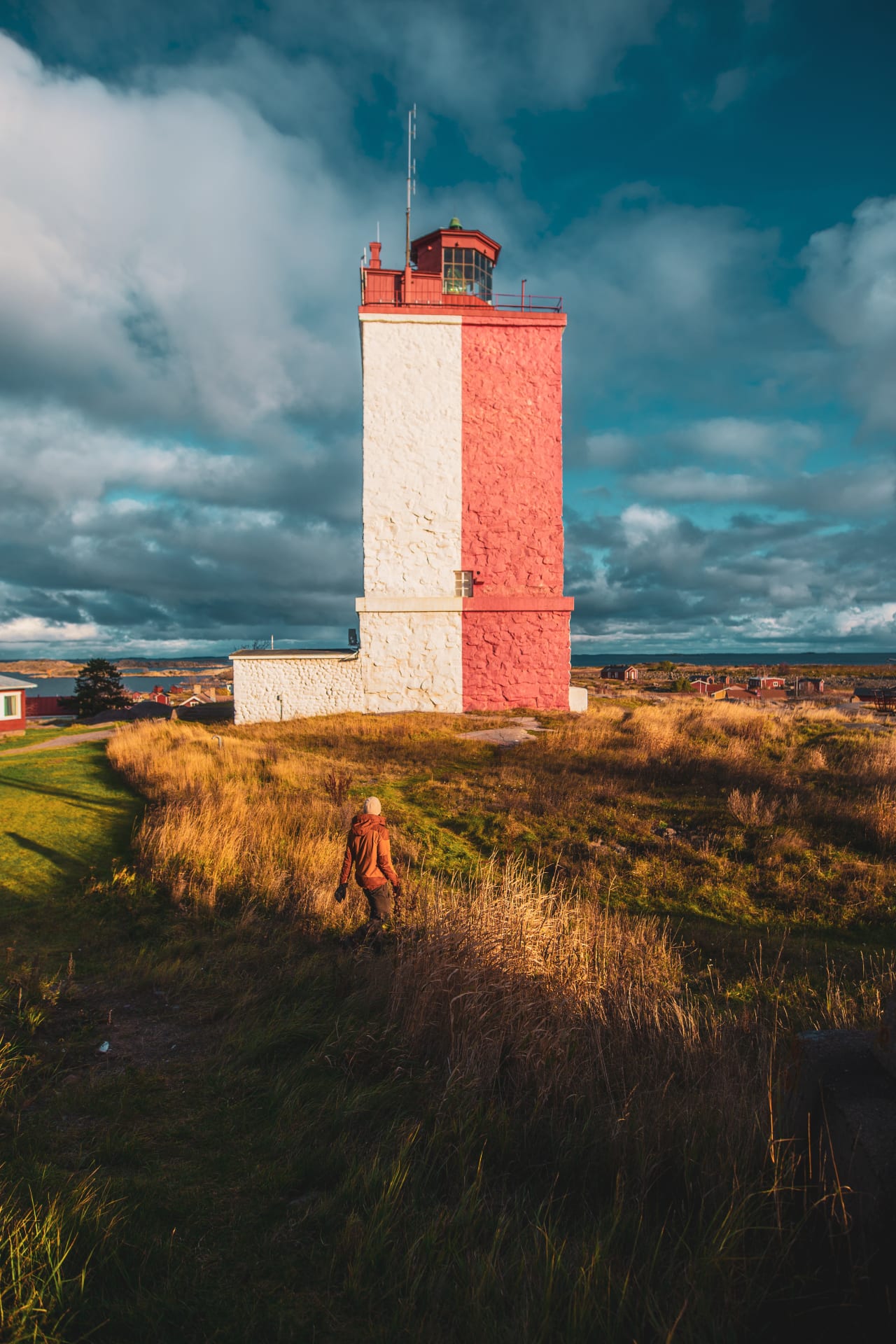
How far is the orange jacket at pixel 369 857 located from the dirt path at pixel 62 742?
15822 mm

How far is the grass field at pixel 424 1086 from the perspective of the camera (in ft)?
7.47

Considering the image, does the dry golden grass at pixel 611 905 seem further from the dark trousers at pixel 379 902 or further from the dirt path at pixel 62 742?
the dirt path at pixel 62 742

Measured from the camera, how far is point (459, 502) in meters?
23.7

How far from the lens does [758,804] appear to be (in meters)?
10.9

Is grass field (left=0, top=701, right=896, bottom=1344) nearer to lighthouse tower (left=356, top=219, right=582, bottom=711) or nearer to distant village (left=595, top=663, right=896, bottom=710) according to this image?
lighthouse tower (left=356, top=219, right=582, bottom=711)

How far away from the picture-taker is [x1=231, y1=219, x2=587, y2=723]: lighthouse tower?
23562 millimetres

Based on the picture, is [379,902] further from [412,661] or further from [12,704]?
[12,704]

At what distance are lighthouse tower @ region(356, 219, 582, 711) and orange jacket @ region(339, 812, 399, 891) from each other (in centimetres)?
1774

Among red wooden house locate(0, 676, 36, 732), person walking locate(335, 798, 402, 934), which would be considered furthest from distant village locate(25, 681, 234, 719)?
person walking locate(335, 798, 402, 934)

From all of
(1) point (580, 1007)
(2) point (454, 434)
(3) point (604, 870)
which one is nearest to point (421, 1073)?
(1) point (580, 1007)

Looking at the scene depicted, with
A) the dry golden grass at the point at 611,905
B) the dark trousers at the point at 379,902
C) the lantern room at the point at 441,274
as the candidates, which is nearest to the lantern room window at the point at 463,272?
the lantern room at the point at 441,274

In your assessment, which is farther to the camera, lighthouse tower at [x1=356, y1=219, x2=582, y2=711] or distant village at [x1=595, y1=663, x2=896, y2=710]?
distant village at [x1=595, y1=663, x2=896, y2=710]

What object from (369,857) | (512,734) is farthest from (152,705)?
(369,857)

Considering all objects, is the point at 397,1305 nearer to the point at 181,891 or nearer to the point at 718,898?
the point at 181,891
